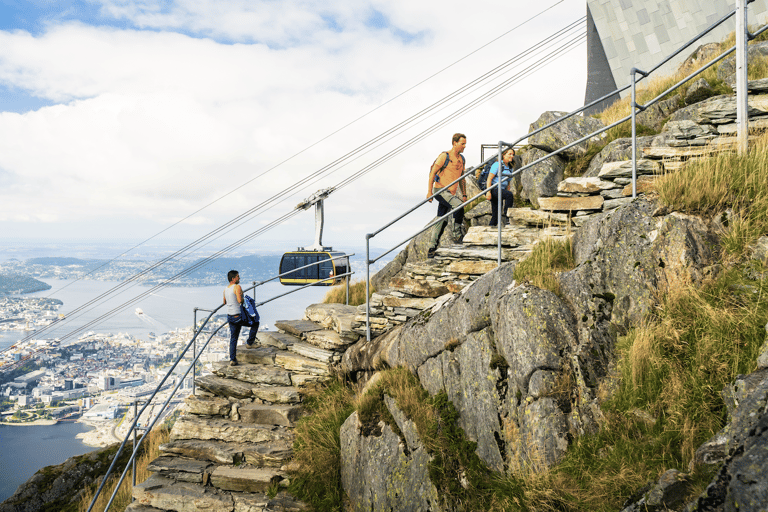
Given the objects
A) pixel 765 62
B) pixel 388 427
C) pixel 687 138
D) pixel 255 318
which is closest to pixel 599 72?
pixel 765 62

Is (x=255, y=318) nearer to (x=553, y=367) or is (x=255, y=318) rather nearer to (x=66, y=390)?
(x=553, y=367)

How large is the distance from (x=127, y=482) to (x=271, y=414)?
16.8 feet

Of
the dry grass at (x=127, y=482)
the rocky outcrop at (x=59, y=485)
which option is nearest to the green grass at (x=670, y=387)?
the dry grass at (x=127, y=482)

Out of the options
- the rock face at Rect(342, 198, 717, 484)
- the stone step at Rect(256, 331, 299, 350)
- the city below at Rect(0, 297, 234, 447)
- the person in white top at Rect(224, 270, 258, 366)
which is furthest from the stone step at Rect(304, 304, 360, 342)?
the city below at Rect(0, 297, 234, 447)

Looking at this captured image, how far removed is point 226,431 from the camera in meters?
8.44

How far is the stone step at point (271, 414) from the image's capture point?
8.47 meters

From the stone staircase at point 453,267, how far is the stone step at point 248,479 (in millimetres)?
2731

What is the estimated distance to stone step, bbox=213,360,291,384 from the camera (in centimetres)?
917

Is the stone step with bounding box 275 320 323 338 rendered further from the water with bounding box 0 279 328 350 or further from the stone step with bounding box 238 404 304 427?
the water with bounding box 0 279 328 350

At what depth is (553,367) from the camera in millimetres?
4594

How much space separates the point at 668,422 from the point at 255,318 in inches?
310

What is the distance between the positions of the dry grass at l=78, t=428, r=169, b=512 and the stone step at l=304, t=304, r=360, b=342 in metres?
4.13

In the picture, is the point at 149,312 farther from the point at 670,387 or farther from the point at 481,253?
the point at 670,387

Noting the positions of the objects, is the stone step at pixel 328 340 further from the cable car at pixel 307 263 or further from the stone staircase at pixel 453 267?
the cable car at pixel 307 263
